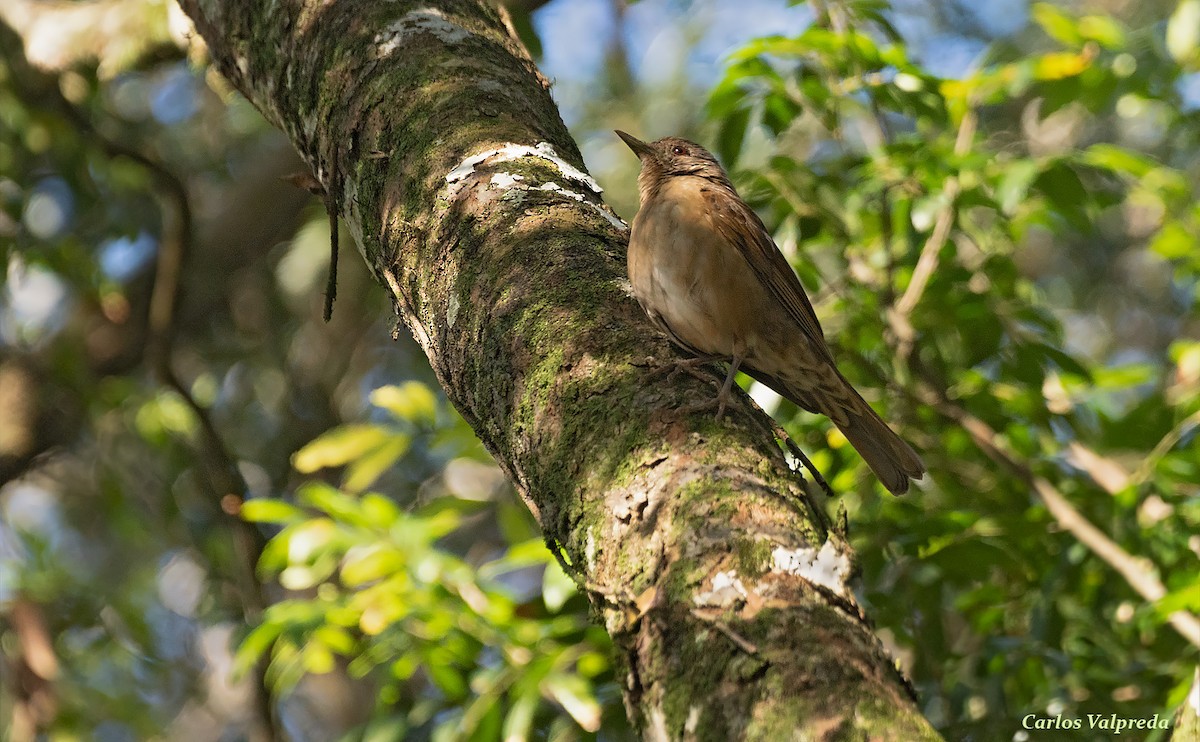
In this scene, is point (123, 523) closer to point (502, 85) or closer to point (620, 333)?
point (502, 85)

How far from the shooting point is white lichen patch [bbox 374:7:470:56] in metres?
2.59

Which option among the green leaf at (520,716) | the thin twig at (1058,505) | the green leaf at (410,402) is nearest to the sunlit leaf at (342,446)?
the green leaf at (410,402)

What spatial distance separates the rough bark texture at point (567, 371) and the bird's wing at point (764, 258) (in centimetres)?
109

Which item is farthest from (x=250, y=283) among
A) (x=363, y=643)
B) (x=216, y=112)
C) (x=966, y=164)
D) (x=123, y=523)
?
(x=966, y=164)

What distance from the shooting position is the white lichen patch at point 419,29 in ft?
8.51

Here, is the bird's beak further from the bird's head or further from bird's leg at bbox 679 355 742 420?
bird's leg at bbox 679 355 742 420

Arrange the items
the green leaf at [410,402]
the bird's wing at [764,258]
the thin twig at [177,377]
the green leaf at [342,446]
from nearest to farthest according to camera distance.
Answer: the bird's wing at [764,258], the green leaf at [410,402], the green leaf at [342,446], the thin twig at [177,377]

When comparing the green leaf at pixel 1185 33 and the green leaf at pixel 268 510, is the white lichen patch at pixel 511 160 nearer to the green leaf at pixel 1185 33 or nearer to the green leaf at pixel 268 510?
the green leaf at pixel 268 510

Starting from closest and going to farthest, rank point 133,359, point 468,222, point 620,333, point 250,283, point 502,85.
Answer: point 620,333 < point 468,222 < point 502,85 < point 133,359 < point 250,283

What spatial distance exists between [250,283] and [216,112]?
143 cm

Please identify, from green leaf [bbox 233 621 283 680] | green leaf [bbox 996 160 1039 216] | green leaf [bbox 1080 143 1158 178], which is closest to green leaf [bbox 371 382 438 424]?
green leaf [bbox 233 621 283 680]

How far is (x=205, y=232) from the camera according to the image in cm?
700

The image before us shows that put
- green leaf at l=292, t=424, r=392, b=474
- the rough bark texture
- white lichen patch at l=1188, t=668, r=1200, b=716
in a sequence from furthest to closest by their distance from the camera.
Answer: green leaf at l=292, t=424, r=392, b=474
white lichen patch at l=1188, t=668, r=1200, b=716
the rough bark texture

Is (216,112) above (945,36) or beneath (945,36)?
above
